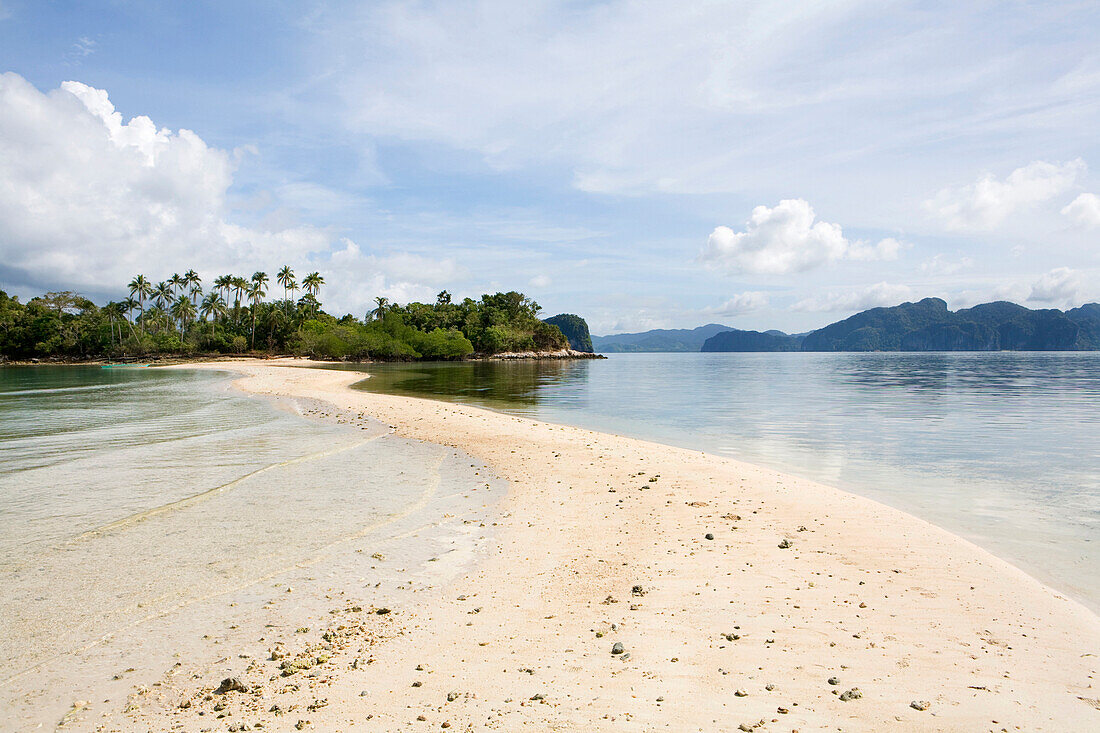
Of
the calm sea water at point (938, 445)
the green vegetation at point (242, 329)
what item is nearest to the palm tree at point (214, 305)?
the green vegetation at point (242, 329)

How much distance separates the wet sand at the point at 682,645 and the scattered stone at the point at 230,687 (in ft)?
0.12

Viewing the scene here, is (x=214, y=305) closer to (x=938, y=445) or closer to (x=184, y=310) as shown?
(x=184, y=310)

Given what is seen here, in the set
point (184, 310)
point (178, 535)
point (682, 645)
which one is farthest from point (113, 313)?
point (682, 645)

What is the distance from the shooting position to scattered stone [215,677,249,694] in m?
5.27

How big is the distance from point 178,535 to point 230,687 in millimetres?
6315

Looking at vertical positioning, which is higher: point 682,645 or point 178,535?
point 682,645

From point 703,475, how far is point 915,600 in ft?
25.7

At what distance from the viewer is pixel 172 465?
666 inches

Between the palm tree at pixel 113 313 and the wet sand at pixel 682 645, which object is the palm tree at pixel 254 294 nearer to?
the palm tree at pixel 113 313

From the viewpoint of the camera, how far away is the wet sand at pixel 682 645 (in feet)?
15.8

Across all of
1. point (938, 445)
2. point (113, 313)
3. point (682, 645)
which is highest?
point (113, 313)

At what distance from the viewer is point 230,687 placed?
5.29m

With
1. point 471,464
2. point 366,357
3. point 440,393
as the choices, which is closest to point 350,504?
point 471,464

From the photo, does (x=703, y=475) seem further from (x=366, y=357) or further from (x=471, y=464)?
(x=366, y=357)
